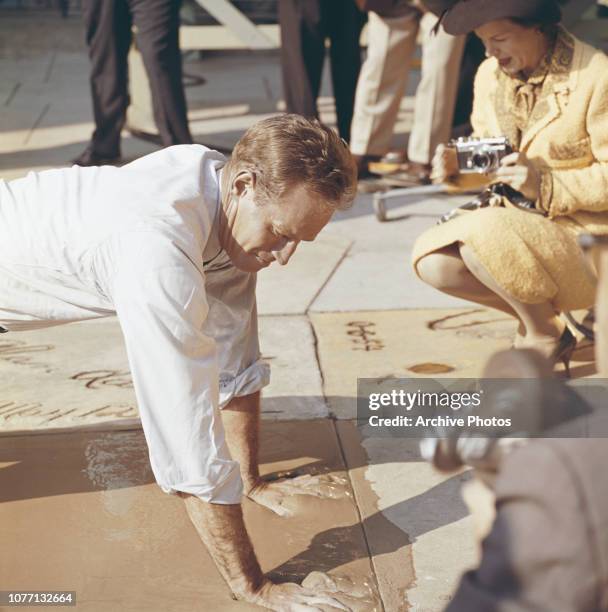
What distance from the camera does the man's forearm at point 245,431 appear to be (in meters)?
2.91

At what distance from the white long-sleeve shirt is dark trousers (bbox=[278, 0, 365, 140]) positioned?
3243mm

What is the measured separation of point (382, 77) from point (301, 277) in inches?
66.1

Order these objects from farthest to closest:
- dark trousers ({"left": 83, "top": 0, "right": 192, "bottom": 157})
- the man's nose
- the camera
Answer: dark trousers ({"left": 83, "top": 0, "right": 192, "bottom": 157})
the camera
the man's nose

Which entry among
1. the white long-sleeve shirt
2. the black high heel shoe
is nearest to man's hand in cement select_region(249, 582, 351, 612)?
the white long-sleeve shirt

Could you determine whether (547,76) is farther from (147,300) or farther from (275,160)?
(147,300)

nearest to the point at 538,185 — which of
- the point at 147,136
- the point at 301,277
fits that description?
the point at 301,277

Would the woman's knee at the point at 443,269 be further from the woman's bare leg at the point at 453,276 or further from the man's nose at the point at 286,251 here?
the man's nose at the point at 286,251

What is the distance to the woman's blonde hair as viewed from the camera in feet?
7.76

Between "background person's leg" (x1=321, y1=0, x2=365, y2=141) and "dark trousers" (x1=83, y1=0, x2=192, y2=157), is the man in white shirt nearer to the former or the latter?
"dark trousers" (x1=83, y1=0, x2=192, y2=157)

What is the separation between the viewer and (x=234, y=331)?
2.86 meters

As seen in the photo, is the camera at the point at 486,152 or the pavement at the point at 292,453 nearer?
the pavement at the point at 292,453
